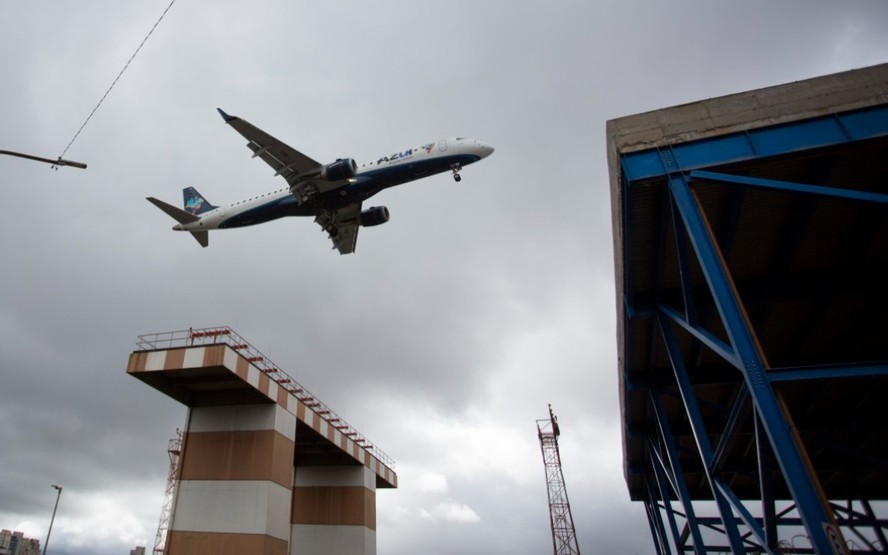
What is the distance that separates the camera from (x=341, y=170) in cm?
3291

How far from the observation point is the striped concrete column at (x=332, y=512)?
4019cm

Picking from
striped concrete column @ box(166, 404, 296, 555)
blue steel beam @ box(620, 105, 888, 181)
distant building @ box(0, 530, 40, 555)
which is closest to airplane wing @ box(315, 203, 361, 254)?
striped concrete column @ box(166, 404, 296, 555)

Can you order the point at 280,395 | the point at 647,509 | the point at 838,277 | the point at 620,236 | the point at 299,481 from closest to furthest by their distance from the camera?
1. the point at 620,236
2. the point at 838,277
3. the point at 280,395
4. the point at 647,509
5. the point at 299,481

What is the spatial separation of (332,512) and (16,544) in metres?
171

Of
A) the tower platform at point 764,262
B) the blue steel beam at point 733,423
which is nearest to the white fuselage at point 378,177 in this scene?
the tower platform at point 764,262

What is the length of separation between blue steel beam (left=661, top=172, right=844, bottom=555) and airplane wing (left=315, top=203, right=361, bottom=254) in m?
28.2

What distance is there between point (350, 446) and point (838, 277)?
114 feet

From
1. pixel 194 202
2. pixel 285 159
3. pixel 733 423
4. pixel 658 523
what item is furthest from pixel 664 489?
pixel 194 202

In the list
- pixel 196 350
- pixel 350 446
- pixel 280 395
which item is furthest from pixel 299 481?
pixel 196 350

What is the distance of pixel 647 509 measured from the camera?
39.2 metres

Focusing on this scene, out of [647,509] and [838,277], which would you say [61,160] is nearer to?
[838,277]

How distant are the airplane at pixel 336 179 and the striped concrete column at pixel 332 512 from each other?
18.6m

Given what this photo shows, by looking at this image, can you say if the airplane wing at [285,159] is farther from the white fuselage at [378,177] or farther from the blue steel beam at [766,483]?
the blue steel beam at [766,483]

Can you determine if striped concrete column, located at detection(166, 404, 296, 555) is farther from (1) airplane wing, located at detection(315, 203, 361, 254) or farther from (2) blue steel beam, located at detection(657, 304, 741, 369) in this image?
(2) blue steel beam, located at detection(657, 304, 741, 369)
